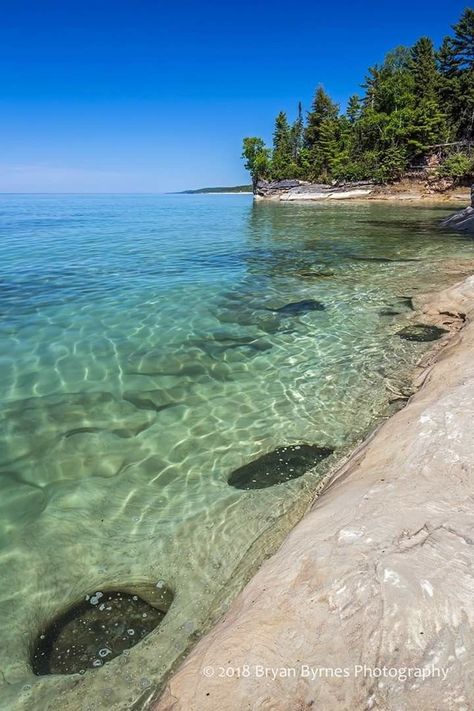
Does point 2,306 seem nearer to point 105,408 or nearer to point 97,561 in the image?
point 105,408

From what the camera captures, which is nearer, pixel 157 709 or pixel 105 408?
pixel 157 709

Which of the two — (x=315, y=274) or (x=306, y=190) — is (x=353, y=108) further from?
(x=315, y=274)

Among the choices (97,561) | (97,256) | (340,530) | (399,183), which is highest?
(399,183)

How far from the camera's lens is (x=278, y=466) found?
416 centimetres

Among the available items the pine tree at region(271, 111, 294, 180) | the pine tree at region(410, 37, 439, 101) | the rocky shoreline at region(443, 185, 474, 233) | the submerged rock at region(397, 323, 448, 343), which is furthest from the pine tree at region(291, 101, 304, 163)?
the submerged rock at region(397, 323, 448, 343)

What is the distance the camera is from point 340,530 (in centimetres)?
241

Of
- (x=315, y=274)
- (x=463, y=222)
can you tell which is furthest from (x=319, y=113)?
(x=315, y=274)

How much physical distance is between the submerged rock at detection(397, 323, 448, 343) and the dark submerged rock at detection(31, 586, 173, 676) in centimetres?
580

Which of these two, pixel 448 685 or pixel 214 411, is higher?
pixel 448 685

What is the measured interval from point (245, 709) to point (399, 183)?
6269cm

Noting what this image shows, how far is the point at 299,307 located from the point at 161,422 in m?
5.27

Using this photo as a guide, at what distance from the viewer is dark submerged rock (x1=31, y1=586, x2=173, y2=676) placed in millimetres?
2436

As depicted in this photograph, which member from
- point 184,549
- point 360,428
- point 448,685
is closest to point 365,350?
point 360,428

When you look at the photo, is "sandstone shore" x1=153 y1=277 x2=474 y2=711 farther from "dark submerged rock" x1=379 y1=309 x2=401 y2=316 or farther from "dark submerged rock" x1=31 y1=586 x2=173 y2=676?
"dark submerged rock" x1=379 y1=309 x2=401 y2=316
